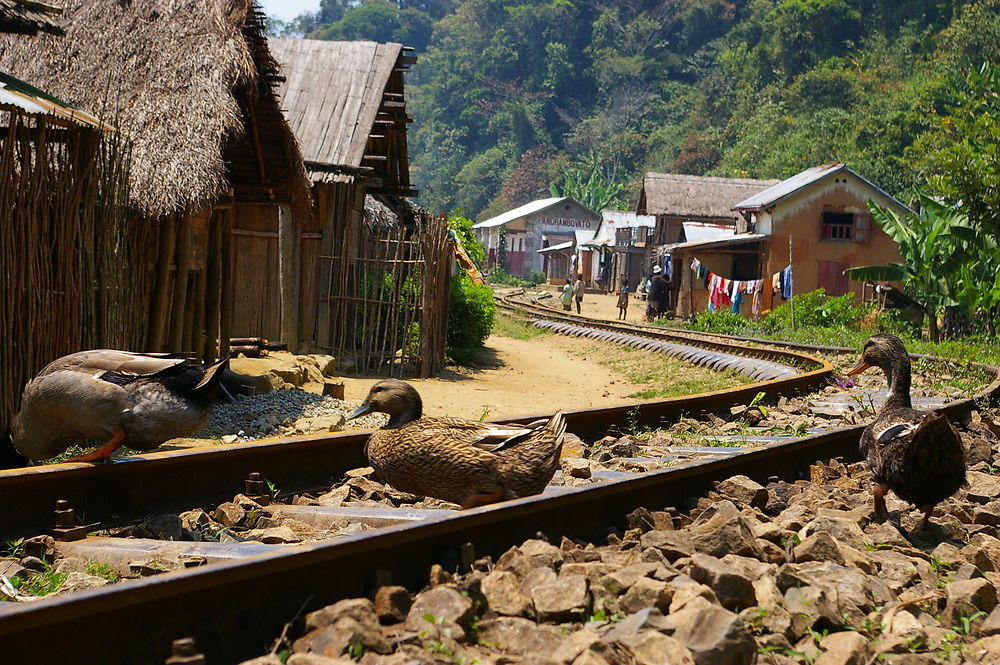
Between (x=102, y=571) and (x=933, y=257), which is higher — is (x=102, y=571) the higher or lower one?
the lower one

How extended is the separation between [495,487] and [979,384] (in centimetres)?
902

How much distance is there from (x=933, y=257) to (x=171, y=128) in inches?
684

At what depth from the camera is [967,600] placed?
3.66 meters

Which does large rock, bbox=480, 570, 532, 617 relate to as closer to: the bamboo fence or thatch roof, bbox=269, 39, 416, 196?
the bamboo fence

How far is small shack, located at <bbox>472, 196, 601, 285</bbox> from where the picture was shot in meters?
72.2

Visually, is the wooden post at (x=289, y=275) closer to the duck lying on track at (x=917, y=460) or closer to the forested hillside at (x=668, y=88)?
the duck lying on track at (x=917, y=460)

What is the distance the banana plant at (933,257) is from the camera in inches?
848

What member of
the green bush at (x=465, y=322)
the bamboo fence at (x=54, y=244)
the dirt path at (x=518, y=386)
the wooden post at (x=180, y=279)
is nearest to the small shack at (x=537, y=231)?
the dirt path at (x=518, y=386)

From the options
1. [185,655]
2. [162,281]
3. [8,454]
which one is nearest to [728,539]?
[185,655]

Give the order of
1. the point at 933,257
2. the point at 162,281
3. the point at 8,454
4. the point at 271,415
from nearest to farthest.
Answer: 1. the point at 8,454
2. the point at 271,415
3. the point at 162,281
4. the point at 933,257

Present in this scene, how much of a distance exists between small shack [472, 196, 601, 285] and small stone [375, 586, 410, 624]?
67.4 meters

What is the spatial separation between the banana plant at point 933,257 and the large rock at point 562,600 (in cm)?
2014

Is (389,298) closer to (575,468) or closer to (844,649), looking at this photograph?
(575,468)

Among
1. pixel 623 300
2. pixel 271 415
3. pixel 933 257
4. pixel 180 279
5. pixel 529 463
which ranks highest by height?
pixel 933 257
